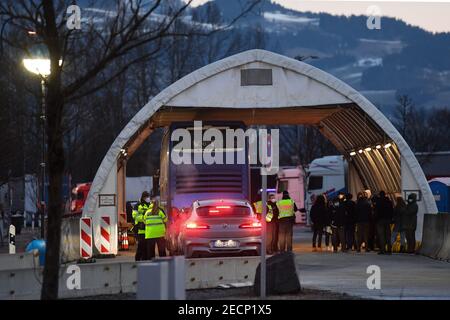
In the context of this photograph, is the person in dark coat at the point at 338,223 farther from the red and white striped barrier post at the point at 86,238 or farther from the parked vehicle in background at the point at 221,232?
the red and white striped barrier post at the point at 86,238

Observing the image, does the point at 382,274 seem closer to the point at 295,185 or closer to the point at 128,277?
the point at 128,277

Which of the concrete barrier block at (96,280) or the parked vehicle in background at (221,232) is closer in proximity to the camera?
the concrete barrier block at (96,280)

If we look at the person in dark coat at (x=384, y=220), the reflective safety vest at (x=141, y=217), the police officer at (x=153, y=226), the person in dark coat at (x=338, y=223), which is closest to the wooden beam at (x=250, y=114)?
the person in dark coat at (x=338, y=223)

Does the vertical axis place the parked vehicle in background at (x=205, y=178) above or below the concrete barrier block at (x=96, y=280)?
above

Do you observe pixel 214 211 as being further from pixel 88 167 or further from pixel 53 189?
pixel 88 167

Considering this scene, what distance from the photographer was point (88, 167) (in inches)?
3199

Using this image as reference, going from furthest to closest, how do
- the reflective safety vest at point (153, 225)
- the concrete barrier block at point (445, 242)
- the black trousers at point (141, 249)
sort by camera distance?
the concrete barrier block at point (445, 242) → the black trousers at point (141, 249) → the reflective safety vest at point (153, 225)

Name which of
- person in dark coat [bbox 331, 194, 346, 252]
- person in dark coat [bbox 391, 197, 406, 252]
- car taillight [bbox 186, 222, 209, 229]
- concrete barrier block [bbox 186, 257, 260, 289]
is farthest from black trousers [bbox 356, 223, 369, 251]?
concrete barrier block [bbox 186, 257, 260, 289]

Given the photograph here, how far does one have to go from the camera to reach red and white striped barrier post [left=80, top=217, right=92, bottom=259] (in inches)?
1276

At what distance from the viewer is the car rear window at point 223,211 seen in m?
29.6

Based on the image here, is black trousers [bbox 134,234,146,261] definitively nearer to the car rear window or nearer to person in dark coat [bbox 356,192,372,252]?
the car rear window

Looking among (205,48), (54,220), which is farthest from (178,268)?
(205,48)

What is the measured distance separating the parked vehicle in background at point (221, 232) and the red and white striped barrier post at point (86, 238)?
3750 mm

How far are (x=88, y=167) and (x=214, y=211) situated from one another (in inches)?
2061
